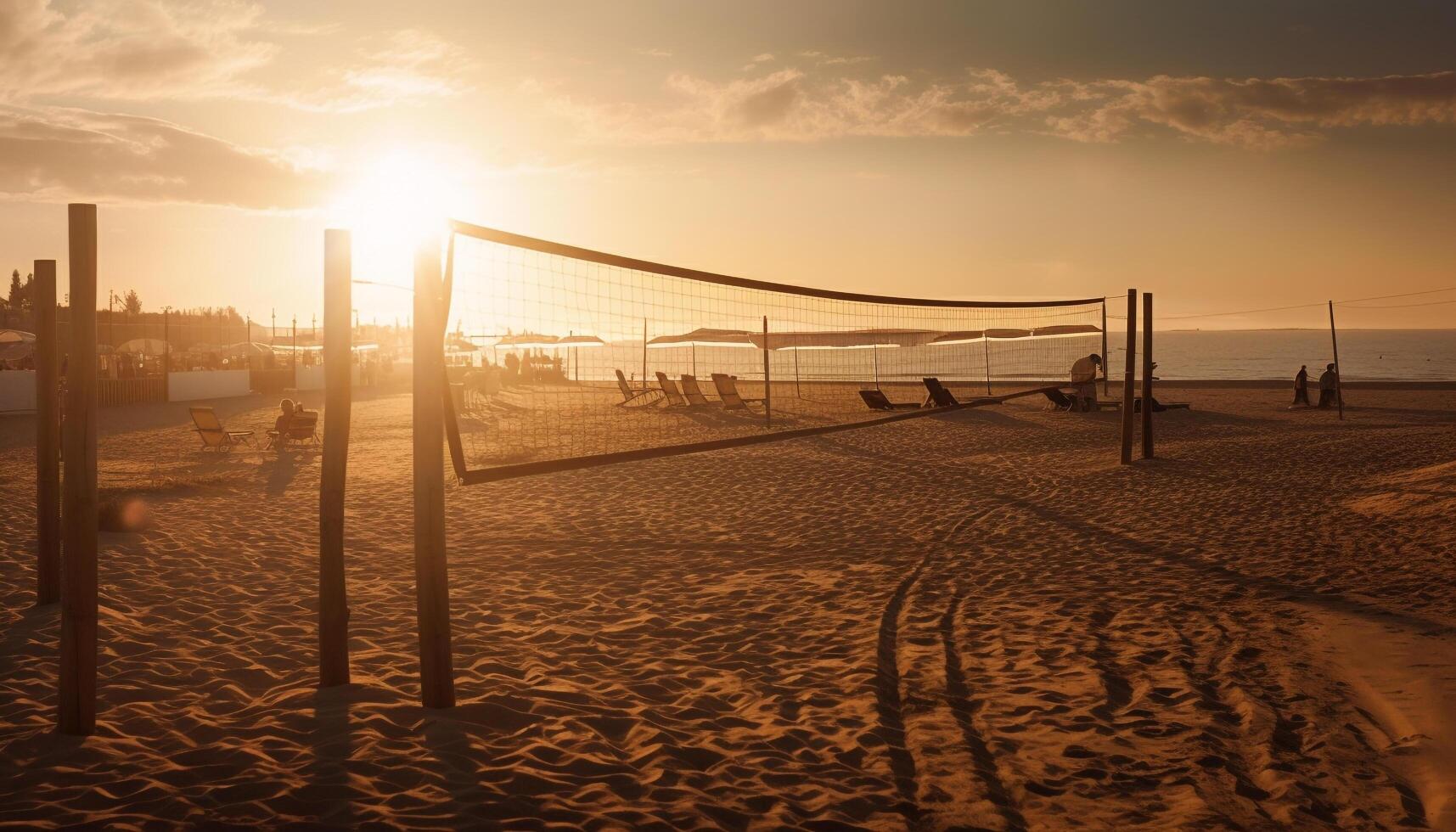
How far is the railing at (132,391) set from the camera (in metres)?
25.7

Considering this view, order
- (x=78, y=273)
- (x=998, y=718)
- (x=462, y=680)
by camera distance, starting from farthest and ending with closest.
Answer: (x=462, y=680), (x=998, y=718), (x=78, y=273)

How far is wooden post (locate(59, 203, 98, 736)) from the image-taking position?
3947 millimetres

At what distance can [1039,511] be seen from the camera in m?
9.86

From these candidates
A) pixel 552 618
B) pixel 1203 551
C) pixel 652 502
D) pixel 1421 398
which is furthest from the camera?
pixel 1421 398

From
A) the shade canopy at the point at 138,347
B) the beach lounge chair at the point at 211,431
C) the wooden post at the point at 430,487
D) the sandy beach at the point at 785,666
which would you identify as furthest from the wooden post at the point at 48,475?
the shade canopy at the point at 138,347

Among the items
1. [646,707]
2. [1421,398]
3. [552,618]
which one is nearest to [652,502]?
[552,618]

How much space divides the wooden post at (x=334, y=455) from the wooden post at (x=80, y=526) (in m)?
0.90

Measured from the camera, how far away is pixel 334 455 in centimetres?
452

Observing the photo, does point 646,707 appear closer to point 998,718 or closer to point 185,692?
point 998,718

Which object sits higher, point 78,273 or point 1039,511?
point 78,273

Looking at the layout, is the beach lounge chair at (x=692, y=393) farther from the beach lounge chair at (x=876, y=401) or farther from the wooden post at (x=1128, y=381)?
the wooden post at (x=1128, y=381)

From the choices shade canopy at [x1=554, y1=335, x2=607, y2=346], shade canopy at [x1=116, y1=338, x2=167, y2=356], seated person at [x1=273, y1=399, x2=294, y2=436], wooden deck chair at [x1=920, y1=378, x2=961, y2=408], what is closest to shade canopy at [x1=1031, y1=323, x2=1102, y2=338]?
wooden deck chair at [x1=920, y1=378, x2=961, y2=408]

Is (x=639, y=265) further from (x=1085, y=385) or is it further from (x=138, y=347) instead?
(x=138, y=347)

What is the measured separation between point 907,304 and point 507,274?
4828mm
